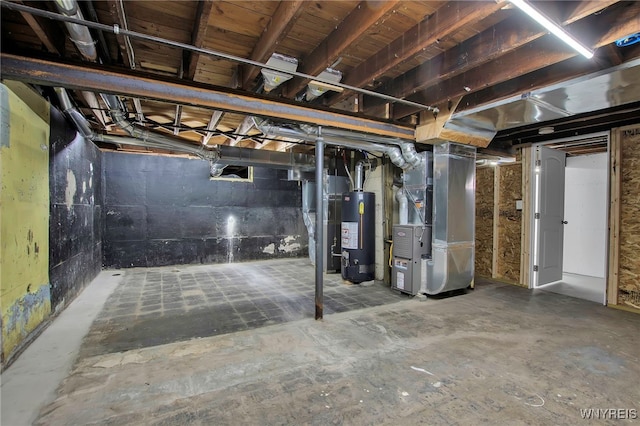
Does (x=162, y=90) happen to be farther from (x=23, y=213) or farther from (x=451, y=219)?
(x=451, y=219)

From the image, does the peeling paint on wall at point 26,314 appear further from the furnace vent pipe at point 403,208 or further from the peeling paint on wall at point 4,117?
the furnace vent pipe at point 403,208

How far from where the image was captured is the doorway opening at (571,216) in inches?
171

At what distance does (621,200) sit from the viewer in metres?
3.56

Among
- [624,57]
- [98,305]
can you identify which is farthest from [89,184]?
[624,57]

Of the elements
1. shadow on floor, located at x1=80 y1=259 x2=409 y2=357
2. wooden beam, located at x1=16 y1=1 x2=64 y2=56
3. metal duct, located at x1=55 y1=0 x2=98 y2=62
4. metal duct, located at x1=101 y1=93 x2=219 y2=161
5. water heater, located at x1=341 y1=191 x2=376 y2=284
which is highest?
wooden beam, located at x1=16 y1=1 x2=64 y2=56

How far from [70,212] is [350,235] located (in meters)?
3.57

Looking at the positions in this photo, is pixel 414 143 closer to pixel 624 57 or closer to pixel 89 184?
pixel 624 57

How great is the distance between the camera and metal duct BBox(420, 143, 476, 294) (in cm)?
377

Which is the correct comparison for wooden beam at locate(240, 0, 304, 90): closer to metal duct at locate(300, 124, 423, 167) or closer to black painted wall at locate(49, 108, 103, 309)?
metal duct at locate(300, 124, 423, 167)

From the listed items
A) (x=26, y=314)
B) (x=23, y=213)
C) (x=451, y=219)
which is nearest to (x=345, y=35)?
(x=451, y=219)

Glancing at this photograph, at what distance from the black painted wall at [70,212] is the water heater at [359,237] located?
3453 millimetres

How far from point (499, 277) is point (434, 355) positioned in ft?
10.6

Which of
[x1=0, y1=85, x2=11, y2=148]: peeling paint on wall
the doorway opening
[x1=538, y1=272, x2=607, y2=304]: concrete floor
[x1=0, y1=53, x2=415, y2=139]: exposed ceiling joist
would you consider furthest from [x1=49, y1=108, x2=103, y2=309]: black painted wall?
[x1=538, y1=272, x2=607, y2=304]: concrete floor

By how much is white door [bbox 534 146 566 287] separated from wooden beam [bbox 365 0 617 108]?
9.34ft
